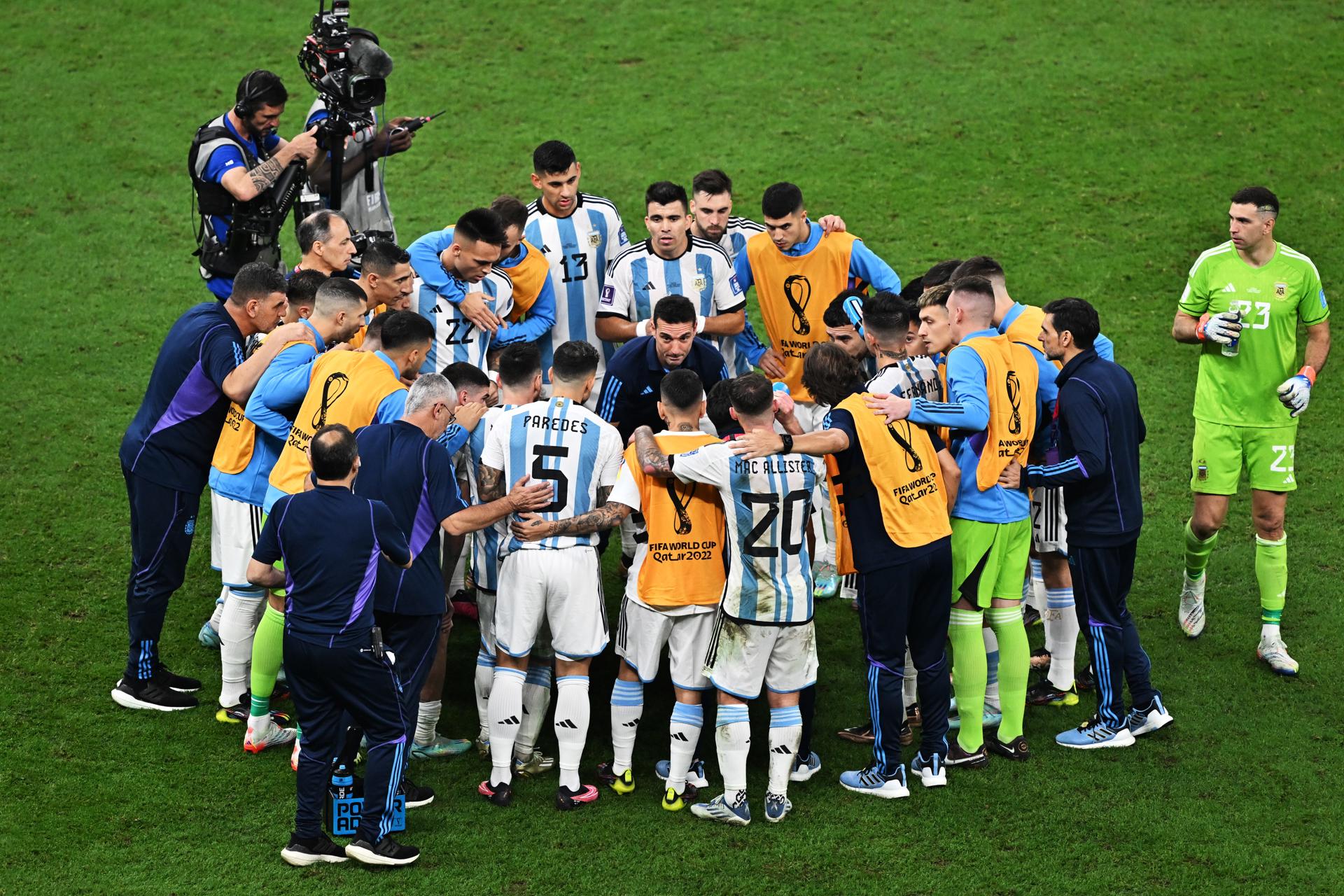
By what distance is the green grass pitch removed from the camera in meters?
5.42

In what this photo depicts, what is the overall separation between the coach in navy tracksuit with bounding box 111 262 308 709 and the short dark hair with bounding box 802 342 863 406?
7.85ft

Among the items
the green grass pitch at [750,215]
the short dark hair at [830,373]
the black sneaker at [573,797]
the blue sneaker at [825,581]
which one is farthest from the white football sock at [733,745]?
the blue sneaker at [825,581]

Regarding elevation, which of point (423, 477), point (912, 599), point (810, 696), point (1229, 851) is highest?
point (423, 477)

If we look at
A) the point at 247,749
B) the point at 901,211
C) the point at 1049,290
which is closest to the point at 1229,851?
the point at 247,749

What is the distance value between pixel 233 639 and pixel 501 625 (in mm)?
1354

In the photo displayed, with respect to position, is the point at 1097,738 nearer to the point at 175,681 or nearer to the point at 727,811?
the point at 727,811

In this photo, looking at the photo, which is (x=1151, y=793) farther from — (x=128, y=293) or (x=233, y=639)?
(x=128, y=293)

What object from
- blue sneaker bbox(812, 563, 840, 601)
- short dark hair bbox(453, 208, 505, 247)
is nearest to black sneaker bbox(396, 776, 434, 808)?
short dark hair bbox(453, 208, 505, 247)

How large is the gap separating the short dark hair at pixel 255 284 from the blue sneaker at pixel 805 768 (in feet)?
10.1

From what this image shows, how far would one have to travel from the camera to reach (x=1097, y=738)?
20.5ft

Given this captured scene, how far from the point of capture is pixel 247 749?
609cm

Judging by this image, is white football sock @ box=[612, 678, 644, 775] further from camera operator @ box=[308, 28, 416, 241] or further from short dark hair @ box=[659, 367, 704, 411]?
camera operator @ box=[308, 28, 416, 241]

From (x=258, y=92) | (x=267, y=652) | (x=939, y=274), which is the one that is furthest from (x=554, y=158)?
(x=267, y=652)

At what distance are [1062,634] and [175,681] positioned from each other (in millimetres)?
4175
